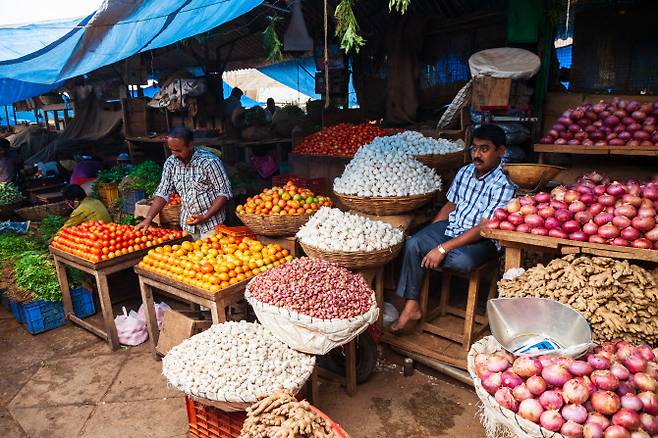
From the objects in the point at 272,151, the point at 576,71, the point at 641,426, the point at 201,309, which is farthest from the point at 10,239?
the point at 576,71

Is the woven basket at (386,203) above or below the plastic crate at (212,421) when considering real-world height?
above

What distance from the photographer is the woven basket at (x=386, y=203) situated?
3894mm

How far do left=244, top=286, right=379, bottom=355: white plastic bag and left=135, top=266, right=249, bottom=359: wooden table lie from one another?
1.68 ft

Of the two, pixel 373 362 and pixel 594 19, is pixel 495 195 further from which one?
pixel 594 19

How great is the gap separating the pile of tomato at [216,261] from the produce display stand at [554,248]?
1744 millimetres

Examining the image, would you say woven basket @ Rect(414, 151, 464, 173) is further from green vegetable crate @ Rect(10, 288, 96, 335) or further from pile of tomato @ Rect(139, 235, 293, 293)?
green vegetable crate @ Rect(10, 288, 96, 335)

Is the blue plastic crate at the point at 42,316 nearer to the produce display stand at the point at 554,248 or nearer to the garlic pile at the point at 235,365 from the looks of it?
the garlic pile at the point at 235,365

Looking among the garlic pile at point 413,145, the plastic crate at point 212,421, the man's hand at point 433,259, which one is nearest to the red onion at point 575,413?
the plastic crate at point 212,421

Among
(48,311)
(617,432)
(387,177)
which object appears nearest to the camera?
(617,432)

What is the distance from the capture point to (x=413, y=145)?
464 cm

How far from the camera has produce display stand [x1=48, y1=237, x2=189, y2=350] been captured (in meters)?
4.11

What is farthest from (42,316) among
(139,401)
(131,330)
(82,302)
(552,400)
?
(552,400)

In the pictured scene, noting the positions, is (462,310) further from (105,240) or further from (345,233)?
(105,240)

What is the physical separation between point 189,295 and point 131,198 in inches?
148
